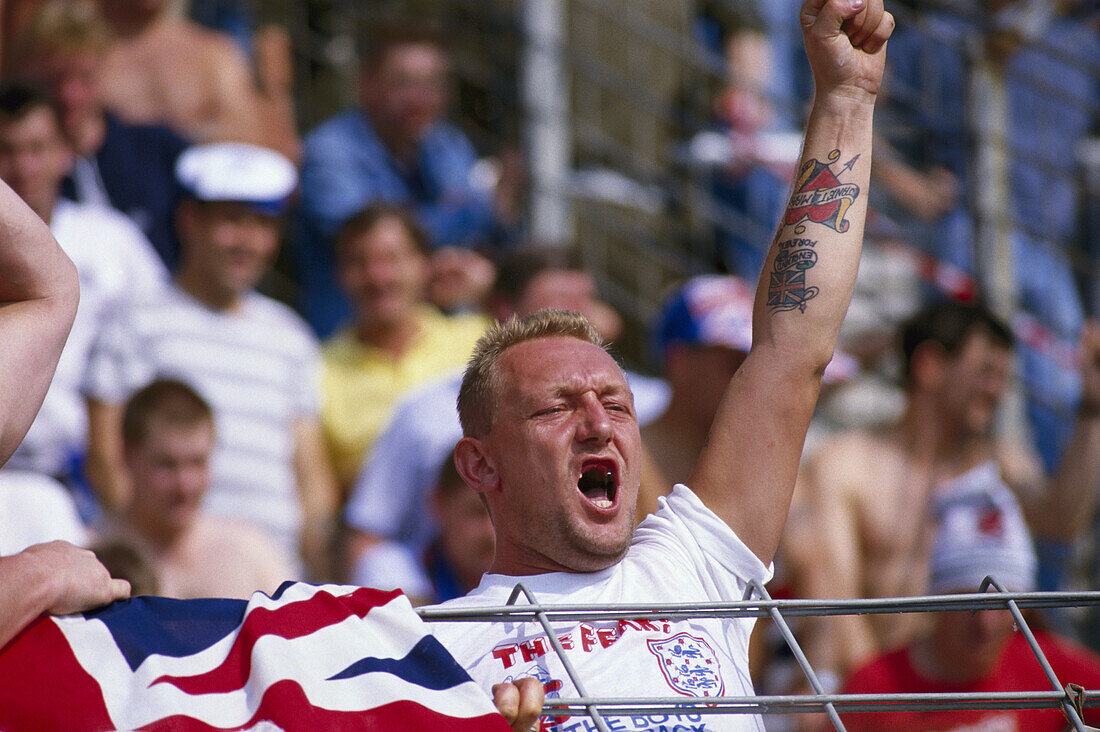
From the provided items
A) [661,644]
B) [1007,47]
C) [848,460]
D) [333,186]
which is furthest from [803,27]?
[1007,47]

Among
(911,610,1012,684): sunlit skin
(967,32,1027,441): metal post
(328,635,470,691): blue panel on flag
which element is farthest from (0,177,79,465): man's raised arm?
(967,32,1027,441): metal post

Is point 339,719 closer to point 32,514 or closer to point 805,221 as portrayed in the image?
point 805,221

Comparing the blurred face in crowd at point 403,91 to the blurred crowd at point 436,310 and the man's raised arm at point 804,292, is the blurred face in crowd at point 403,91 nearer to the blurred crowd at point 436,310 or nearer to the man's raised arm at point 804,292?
the blurred crowd at point 436,310

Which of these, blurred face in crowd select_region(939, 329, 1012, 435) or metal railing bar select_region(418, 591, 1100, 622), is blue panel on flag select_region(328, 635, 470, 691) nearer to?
metal railing bar select_region(418, 591, 1100, 622)

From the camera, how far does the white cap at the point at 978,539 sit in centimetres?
450

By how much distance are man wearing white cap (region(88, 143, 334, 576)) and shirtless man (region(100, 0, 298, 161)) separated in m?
0.36

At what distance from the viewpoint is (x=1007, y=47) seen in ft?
19.5

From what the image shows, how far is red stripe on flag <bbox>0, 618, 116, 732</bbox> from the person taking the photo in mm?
1880

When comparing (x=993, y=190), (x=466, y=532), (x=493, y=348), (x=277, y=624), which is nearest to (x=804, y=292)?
(x=493, y=348)

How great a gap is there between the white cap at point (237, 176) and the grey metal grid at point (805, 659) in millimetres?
2999

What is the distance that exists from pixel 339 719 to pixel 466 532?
2.17 metres

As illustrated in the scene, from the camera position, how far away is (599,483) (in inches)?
108

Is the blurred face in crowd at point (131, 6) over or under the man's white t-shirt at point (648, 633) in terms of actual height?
over

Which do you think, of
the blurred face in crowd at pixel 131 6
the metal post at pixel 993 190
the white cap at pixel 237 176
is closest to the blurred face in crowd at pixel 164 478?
the white cap at pixel 237 176
